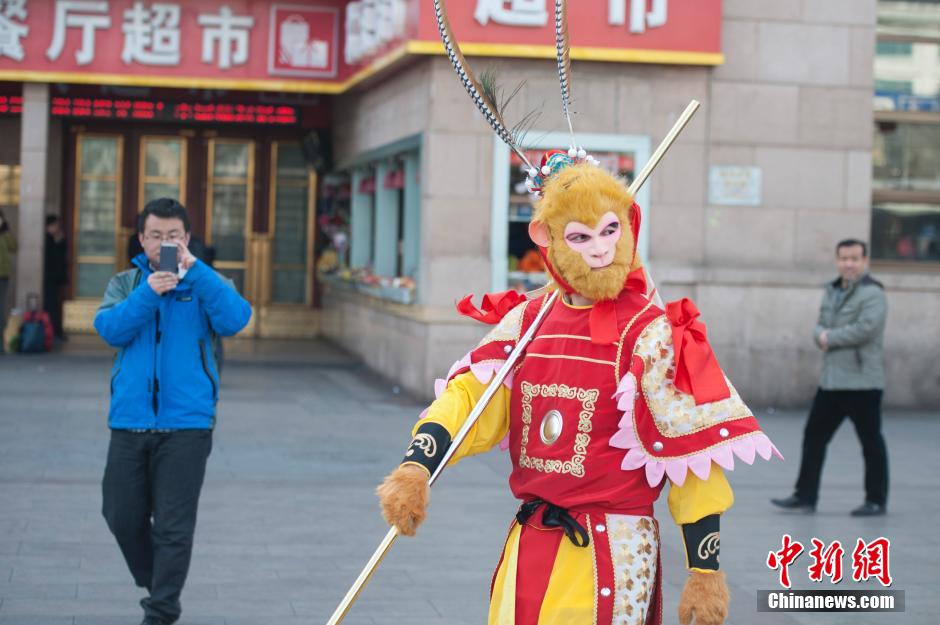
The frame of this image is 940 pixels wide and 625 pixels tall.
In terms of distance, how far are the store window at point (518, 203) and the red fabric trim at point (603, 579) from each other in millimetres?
10541

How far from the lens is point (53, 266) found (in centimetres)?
2014

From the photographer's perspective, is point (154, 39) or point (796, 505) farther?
point (154, 39)

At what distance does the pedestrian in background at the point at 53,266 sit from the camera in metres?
20.0

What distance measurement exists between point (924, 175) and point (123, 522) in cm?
1226

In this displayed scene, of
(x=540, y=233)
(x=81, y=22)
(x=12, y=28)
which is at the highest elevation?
(x=81, y=22)

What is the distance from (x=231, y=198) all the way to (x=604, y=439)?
18623 mm

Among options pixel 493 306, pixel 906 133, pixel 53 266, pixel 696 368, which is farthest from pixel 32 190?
pixel 696 368

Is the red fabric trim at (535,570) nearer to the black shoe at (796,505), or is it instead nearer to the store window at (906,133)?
the black shoe at (796,505)

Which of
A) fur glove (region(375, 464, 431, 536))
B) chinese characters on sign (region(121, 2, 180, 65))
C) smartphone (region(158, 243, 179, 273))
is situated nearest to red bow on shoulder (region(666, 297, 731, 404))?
fur glove (region(375, 464, 431, 536))

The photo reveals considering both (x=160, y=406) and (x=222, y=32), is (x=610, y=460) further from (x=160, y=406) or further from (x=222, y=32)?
(x=222, y=32)

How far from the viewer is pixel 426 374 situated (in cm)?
1469

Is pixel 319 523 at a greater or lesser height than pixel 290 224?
lesser

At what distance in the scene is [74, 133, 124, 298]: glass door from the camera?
21.9 m

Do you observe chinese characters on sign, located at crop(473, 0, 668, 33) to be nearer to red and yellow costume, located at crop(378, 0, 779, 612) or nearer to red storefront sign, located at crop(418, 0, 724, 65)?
red storefront sign, located at crop(418, 0, 724, 65)
